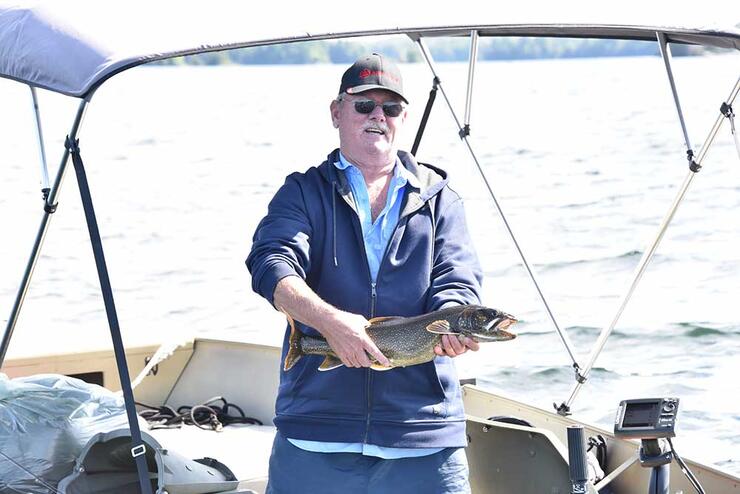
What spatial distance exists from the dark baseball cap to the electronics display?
1.43 metres

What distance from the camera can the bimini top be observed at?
3.81m

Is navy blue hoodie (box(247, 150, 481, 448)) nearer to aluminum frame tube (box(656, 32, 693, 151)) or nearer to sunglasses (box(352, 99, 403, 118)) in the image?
sunglasses (box(352, 99, 403, 118))

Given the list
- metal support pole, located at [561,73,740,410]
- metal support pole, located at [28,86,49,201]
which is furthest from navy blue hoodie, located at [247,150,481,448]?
metal support pole, located at [561,73,740,410]

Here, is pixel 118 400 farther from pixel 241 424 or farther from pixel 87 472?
pixel 241 424

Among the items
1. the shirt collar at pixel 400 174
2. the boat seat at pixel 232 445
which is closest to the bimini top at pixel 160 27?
the shirt collar at pixel 400 174

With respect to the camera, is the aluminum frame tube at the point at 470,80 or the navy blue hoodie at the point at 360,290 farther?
the aluminum frame tube at the point at 470,80

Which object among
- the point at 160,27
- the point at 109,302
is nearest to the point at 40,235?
the point at 109,302

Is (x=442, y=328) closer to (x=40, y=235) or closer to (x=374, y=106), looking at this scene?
(x=374, y=106)

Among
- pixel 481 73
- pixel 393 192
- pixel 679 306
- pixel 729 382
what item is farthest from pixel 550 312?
pixel 481 73

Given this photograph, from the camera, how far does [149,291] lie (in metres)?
20.5

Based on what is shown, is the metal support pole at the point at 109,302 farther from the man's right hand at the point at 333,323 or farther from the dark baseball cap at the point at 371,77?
the dark baseball cap at the point at 371,77

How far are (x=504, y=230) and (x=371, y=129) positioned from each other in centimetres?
589

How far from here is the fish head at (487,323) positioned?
3695mm

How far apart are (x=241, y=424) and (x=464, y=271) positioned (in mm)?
3164
